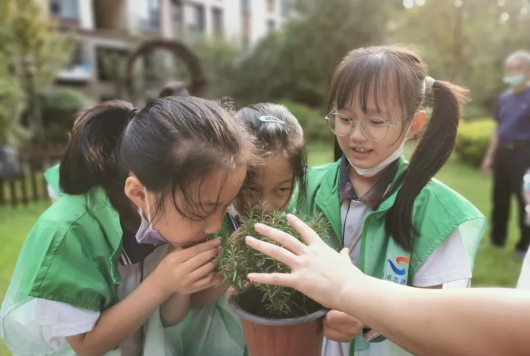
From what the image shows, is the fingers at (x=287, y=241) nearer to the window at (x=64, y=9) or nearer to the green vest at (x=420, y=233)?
the green vest at (x=420, y=233)

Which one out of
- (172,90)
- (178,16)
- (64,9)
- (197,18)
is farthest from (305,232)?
(197,18)

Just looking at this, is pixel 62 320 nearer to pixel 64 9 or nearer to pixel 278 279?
pixel 278 279

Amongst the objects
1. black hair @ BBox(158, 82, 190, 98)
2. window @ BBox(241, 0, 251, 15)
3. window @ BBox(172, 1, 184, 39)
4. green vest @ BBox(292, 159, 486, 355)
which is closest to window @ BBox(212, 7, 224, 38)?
window @ BBox(241, 0, 251, 15)

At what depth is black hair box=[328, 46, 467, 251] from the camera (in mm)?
1396

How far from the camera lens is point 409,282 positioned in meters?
1.41

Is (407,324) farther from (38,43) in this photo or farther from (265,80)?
(265,80)

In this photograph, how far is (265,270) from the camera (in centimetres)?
96

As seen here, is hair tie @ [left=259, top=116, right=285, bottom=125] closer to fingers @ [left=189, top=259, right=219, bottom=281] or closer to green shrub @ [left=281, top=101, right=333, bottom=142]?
fingers @ [left=189, top=259, right=219, bottom=281]

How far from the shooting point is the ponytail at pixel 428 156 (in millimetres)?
1376

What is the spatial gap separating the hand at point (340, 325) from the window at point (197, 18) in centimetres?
2333

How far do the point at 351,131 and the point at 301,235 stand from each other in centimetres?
62

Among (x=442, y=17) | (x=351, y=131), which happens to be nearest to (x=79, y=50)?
(x=442, y=17)

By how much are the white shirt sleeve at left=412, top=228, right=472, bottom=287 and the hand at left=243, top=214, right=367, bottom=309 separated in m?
0.54

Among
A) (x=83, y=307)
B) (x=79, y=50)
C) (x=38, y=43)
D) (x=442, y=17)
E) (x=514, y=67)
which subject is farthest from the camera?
(x=79, y=50)
